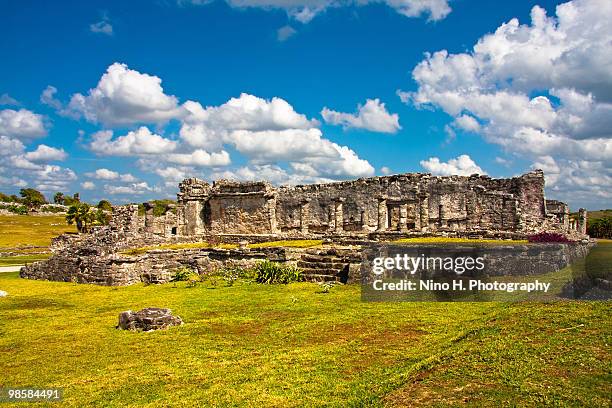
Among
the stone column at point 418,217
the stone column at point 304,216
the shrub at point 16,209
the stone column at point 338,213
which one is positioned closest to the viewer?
the stone column at point 418,217

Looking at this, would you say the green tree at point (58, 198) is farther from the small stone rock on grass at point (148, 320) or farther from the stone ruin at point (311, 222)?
the small stone rock on grass at point (148, 320)

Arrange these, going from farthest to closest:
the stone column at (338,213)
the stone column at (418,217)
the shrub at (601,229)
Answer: the shrub at (601,229)
the stone column at (338,213)
the stone column at (418,217)

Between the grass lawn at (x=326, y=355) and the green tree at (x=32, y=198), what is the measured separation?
90686 mm

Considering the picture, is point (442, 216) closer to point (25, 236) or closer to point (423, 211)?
point (423, 211)

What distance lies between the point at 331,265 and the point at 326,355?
824 cm

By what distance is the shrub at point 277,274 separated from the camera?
15508mm

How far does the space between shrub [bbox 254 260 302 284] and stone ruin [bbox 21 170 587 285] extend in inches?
16.2

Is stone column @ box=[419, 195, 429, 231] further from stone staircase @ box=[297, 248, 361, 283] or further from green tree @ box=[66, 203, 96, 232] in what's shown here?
green tree @ box=[66, 203, 96, 232]

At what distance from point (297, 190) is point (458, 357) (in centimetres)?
2931

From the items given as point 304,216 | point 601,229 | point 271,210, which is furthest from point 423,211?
point 601,229

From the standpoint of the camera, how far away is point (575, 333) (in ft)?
22.8

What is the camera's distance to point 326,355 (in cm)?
709

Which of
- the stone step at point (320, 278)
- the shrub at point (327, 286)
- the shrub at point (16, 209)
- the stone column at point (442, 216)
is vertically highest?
the shrub at point (16, 209)

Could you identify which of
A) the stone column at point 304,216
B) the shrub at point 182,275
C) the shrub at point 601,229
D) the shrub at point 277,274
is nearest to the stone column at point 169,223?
the stone column at point 304,216
